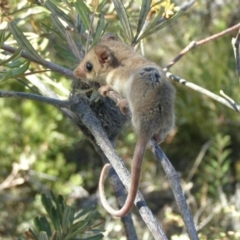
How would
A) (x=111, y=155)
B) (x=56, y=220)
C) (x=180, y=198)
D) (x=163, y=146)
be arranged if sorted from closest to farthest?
(x=180, y=198)
(x=111, y=155)
(x=56, y=220)
(x=163, y=146)

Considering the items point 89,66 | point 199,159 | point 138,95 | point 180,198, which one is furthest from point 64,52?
point 199,159

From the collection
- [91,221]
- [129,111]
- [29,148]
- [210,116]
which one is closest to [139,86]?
[129,111]

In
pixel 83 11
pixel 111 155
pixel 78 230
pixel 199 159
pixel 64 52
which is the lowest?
pixel 199 159

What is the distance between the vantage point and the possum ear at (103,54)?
1.46m

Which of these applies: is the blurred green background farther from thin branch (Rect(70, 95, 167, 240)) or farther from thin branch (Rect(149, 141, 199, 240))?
thin branch (Rect(149, 141, 199, 240))

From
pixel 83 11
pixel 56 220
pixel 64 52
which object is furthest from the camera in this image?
pixel 64 52

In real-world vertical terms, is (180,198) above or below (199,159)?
above

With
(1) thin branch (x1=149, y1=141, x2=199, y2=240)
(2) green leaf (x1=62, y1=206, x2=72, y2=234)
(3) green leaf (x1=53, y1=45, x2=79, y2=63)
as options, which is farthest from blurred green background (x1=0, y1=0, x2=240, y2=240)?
(1) thin branch (x1=149, y1=141, x2=199, y2=240)

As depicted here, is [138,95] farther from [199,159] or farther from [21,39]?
[199,159]

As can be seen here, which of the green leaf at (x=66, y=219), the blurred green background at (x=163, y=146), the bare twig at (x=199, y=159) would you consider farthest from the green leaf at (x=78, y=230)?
the bare twig at (x=199, y=159)

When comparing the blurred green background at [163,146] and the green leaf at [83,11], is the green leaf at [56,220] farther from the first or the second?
the blurred green background at [163,146]

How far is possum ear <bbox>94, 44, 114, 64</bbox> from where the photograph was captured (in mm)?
1461

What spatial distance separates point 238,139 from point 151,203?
1.75ft

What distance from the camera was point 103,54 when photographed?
149cm
